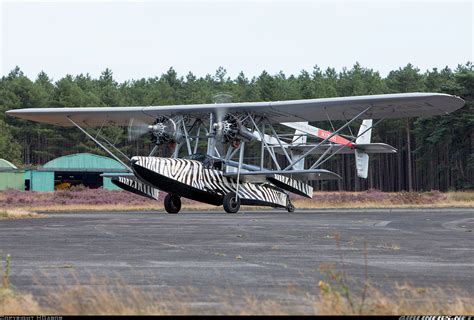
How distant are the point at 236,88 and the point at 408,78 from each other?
1504 inches

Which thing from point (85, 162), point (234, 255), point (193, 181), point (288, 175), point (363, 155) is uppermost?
point (85, 162)

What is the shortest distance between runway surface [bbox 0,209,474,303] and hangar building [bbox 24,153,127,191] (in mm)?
52616

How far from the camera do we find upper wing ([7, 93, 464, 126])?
32.0 meters

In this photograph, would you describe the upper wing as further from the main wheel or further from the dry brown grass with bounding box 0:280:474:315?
the dry brown grass with bounding box 0:280:474:315

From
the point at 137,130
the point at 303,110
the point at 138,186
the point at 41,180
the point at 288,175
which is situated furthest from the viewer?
the point at 41,180

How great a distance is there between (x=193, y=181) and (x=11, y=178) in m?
44.1

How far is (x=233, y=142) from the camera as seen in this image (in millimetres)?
34188

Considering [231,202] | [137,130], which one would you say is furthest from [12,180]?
[231,202]

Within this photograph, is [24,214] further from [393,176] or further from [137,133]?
[393,176]

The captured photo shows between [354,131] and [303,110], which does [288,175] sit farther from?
[354,131]

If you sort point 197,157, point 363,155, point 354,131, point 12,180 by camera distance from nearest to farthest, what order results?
point 197,157
point 363,155
point 12,180
point 354,131

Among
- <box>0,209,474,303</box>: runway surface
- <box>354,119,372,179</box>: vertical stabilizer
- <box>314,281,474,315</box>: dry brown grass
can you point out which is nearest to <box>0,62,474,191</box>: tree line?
<box>354,119,372,179</box>: vertical stabilizer

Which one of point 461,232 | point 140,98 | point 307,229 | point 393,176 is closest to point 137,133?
point 307,229

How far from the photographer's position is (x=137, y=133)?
36938 mm
